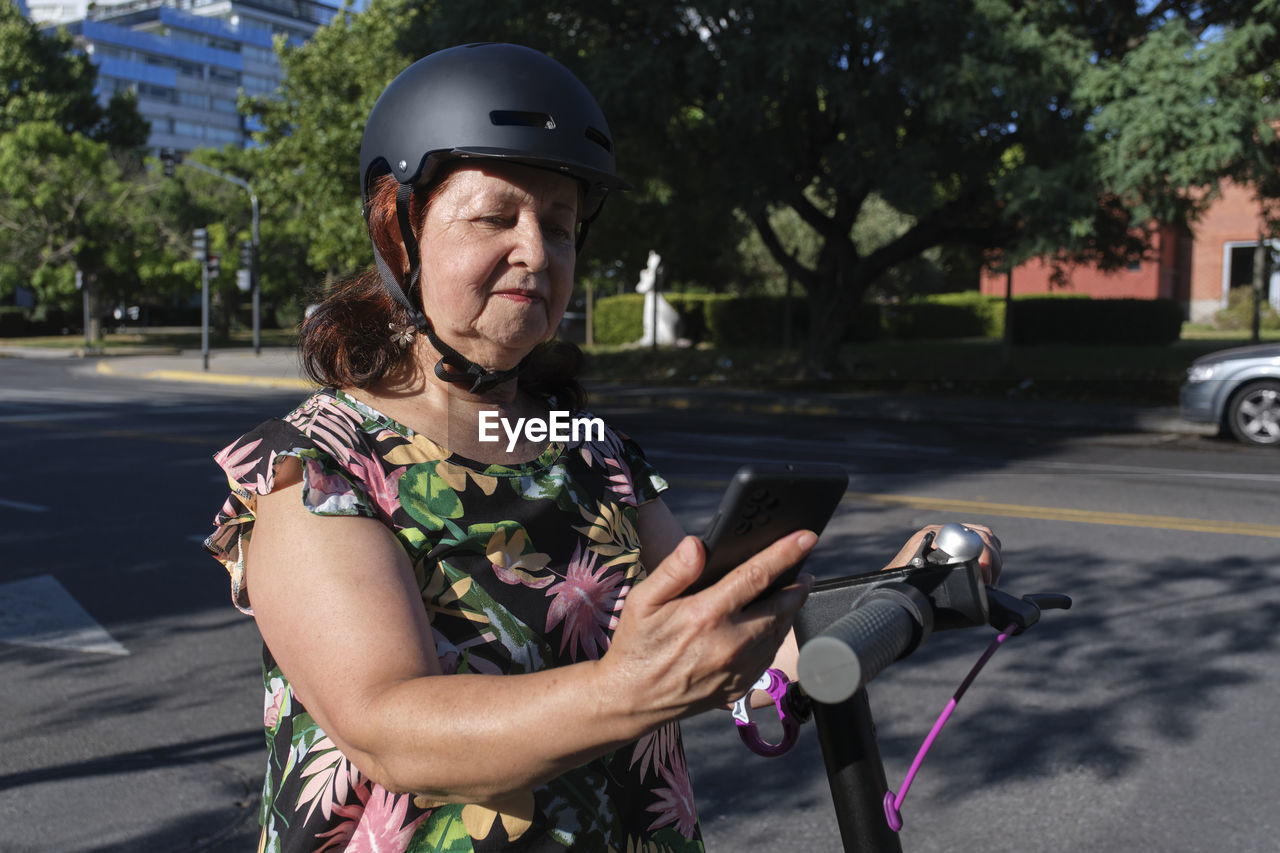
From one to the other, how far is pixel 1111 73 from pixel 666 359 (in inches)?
472

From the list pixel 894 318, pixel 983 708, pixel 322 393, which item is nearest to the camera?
pixel 322 393

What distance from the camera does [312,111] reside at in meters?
29.4

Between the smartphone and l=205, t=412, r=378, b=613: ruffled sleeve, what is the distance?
51cm

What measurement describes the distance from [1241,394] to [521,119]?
13669mm

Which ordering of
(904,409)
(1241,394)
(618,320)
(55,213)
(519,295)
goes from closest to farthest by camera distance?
1. (519,295)
2. (1241,394)
3. (904,409)
4. (618,320)
5. (55,213)

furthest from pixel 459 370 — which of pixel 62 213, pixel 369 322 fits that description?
pixel 62 213

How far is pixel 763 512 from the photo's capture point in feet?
3.38

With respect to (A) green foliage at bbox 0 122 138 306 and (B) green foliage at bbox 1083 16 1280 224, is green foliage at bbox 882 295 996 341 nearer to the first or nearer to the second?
(B) green foliage at bbox 1083 16 1280 224

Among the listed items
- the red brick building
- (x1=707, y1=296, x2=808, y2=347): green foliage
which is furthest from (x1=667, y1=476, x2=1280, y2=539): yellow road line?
the red brick building

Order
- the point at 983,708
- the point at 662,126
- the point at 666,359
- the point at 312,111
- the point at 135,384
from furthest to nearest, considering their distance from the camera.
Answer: the point at 312,111, the point at 666,359, the point at 135,384, the point at 662,126, the point at 983,708

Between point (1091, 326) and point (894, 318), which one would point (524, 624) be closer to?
point (1091, 326)

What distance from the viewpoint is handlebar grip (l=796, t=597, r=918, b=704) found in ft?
3.20

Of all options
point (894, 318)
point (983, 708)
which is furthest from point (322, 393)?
point (894, 318)

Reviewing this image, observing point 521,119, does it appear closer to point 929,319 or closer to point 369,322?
point 369,322
